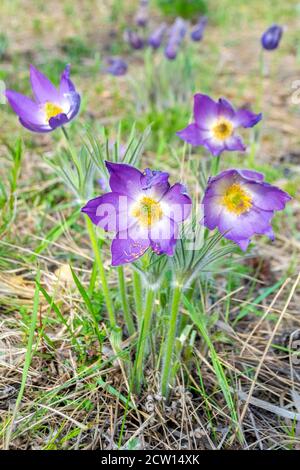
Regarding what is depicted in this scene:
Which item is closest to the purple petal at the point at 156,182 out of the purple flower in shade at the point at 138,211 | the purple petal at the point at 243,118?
the purple flower in shade at the point at 138,211

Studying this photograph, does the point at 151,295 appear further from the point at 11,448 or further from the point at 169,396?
the point at 11,448

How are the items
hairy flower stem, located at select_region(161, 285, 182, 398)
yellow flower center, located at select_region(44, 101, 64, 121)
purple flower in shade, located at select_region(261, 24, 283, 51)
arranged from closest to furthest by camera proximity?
hairy flower stem, located at select_region(161, 285, 182, 398) < yellow flower center, located at select_region(44, 101, 64, 121) < purple flower in shade, located at select_region(261, 24, 283, 51)

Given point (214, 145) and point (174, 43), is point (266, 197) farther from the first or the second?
point (174, 43)

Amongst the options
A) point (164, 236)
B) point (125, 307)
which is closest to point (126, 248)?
point (164, 236)

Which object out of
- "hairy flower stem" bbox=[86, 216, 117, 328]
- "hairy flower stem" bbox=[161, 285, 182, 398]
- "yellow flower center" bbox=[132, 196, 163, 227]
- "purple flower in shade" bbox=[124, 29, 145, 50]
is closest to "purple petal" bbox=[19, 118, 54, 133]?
"hairy flower stem" bbox=[86, 216, 117, 328]

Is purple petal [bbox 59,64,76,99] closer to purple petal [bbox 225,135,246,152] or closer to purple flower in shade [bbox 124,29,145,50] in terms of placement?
purple petal [bbox 225,135,246,152]

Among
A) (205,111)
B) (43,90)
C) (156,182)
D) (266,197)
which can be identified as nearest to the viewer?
(156,182)

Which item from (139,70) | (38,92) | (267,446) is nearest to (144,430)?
(267,446)
